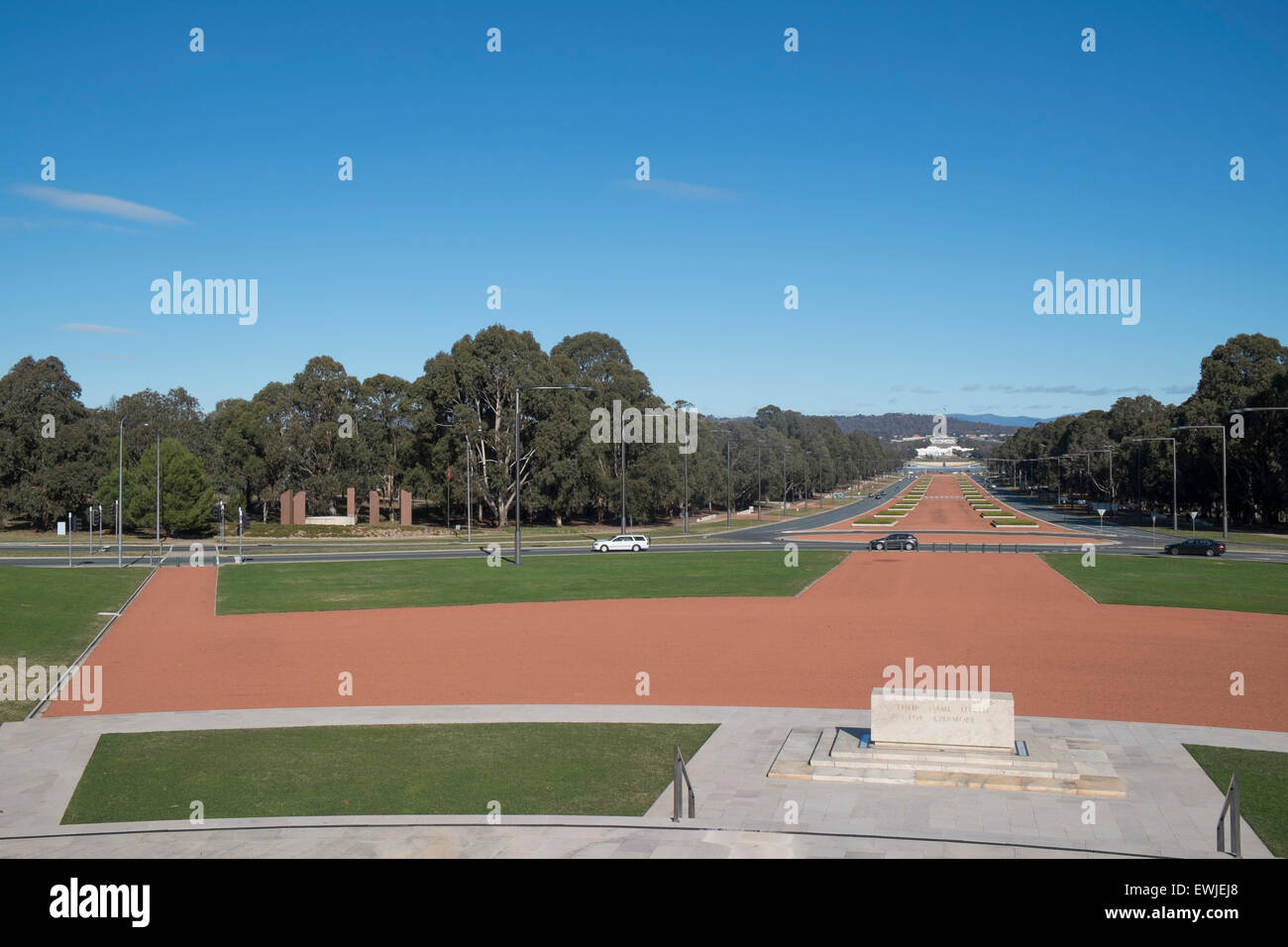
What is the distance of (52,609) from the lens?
32.4 meters

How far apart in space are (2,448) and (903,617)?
78313 millimetres

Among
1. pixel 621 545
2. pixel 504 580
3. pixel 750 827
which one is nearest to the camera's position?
pixel 750 827

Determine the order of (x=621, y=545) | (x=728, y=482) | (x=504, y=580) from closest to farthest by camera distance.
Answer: (x=504, y=580) → (x=621, y=545) → (x=728, y=482)

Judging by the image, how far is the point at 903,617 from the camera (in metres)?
30.5

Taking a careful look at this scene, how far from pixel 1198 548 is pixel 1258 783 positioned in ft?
154

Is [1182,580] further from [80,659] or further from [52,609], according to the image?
[52,609]

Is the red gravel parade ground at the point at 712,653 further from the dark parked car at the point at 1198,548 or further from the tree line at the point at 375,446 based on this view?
the tree line at the point at 375,446

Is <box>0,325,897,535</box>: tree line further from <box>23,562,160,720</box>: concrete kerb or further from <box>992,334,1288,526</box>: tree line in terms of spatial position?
<box>992,334,1288,526</box>: tree line

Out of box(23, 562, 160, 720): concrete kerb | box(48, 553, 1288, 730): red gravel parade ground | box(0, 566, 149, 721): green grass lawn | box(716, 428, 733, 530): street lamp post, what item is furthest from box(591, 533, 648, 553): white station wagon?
box(23, 562, 160, 720): concrete kerb

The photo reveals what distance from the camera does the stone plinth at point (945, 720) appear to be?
560 inches

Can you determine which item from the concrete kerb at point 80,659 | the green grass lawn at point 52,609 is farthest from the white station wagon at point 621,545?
the concrete kerb at point 80,659

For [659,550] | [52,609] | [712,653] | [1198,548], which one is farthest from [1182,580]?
[52,609]

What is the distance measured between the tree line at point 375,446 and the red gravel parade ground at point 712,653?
4013 centimetres

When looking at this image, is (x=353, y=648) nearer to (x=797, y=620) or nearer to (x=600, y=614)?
(x=600, y=614)
